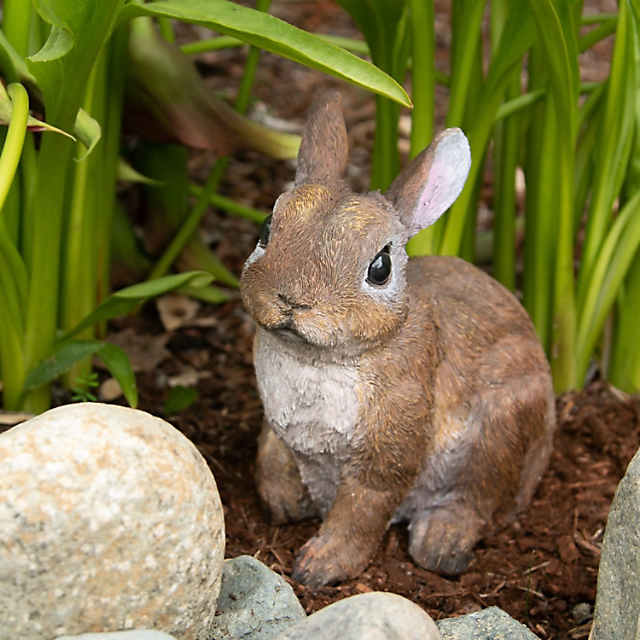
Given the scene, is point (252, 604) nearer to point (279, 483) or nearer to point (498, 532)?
point (279, 483)

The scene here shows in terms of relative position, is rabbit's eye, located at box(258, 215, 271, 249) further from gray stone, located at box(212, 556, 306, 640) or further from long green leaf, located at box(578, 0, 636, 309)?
long green leaf, located at box(578, 0, 636, 309)

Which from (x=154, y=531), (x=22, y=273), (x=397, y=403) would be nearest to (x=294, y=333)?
(x=397, y=403)

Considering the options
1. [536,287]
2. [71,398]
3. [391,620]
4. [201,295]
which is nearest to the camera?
[391,620]

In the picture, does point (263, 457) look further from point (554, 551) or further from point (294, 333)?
point (554, 551)

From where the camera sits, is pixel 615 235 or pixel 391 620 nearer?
pixel 391 620

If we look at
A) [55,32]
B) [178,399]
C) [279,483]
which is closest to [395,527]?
[279,483]

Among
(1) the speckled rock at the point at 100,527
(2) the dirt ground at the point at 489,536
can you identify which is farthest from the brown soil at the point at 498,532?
(1) the speckled rock at the point at 100,527

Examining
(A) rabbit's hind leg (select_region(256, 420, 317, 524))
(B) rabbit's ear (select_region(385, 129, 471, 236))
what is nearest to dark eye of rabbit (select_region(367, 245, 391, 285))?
(B) rabbit's ear (select_region(385, 129, 471, 236))
